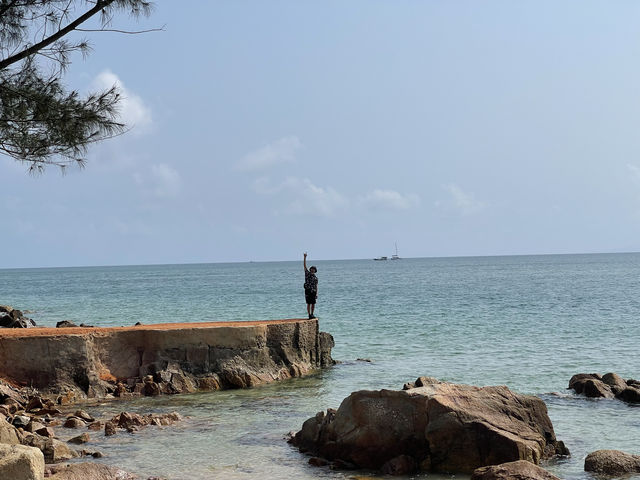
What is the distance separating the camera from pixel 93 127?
45.3 ft

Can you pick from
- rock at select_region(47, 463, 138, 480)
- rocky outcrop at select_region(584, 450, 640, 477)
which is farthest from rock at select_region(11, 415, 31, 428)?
rocky outcrop at select_region(584, 450, 640, 477)

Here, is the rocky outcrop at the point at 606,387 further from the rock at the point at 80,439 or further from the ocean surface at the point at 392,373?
the rock at the point at 80,439

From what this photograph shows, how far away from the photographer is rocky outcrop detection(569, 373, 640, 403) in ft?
52.0

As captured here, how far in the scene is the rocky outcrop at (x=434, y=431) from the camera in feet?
34.1

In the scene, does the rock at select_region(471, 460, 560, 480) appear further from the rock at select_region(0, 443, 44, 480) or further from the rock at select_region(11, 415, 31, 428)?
the rock at select_region(11, 415, 31, 428)

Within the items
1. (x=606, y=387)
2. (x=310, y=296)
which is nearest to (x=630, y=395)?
(x=606, y=387)

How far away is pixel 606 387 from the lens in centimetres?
1662

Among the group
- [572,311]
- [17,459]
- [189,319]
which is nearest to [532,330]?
[572,311]

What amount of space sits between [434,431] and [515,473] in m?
1.72

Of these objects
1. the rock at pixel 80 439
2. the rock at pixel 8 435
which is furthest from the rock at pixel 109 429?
the rock at pixel 8 435

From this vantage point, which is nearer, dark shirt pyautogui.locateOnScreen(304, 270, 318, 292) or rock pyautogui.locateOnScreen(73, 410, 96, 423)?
rock pyautogui.locateOnScreen(73, 410, 96, 423)

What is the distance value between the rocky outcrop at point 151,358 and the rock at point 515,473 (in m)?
9.20

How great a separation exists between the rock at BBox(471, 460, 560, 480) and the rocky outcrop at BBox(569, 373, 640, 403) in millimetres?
7612

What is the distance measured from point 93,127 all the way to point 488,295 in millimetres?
47970
